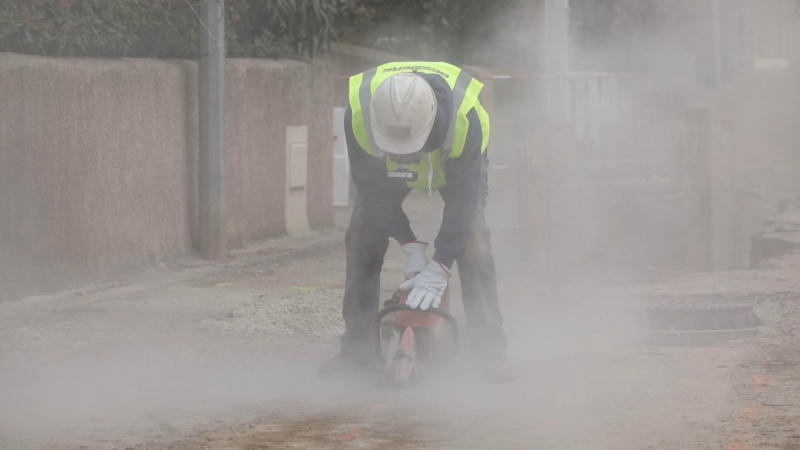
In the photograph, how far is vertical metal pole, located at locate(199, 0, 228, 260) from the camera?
8.09 m

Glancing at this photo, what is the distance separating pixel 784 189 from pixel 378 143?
8872mm

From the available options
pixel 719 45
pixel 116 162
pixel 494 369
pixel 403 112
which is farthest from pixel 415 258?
pixel 719 45

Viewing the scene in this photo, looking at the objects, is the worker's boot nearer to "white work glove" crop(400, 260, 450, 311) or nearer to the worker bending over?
the worker bending over

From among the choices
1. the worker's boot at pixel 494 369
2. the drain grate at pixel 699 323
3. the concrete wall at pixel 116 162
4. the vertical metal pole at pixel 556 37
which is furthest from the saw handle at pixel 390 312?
the vertical metal pole at pixel 556 37

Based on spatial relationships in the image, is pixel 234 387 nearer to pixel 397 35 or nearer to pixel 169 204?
pixel 169 204

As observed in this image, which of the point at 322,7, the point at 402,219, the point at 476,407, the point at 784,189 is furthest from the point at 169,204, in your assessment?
the point at 784,189

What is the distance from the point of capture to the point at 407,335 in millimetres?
4598

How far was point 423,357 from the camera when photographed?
4719mm

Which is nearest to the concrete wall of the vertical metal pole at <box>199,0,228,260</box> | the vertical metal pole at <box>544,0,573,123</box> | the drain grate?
the vertical metal pole at <box>199,0,228,260</box>

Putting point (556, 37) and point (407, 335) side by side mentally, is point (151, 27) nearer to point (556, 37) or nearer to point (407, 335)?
point (407, 335)

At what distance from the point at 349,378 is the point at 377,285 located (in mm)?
448

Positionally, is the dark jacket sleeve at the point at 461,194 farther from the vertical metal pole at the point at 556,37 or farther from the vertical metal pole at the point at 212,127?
the vertical metal pole at the point at 556,37

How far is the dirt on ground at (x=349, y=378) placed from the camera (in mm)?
3957

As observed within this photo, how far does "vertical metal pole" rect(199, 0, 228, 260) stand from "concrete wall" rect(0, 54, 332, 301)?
0.49ft
